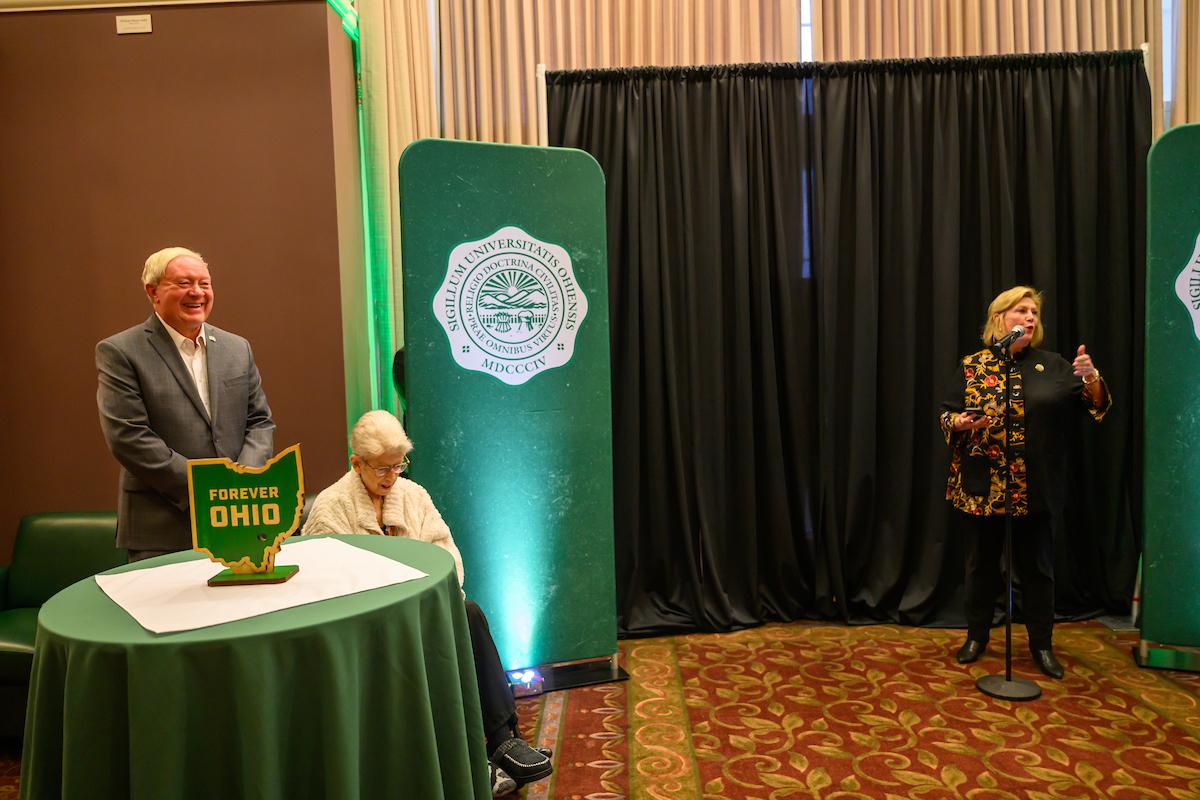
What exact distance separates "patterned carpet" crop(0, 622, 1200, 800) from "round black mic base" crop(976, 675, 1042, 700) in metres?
0.04

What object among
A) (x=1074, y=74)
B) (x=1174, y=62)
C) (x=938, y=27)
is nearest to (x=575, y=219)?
(x=938, y=27)

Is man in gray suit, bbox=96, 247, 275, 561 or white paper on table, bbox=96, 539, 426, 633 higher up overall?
man in gray suit, bbox=96, 247, 275, 561

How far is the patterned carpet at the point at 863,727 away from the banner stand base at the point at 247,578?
1.21 metres

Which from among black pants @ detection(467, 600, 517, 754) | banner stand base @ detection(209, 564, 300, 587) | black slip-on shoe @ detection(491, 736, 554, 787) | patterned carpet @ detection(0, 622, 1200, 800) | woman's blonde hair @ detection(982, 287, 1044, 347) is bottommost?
patterned carpet @ detection(0, 622, 1200, 800)

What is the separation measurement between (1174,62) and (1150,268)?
1.40 m

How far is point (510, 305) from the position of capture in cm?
300

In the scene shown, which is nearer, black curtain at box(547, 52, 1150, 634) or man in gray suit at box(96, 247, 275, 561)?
man in gray suit at box(96, 247, 275, 561)

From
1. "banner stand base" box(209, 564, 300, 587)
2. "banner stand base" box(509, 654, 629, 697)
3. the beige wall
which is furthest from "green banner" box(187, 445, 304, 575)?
the beige wall

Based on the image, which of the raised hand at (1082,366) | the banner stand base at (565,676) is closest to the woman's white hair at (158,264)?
the banner stand base at (565,676)

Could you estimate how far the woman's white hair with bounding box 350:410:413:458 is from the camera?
91.0 inches

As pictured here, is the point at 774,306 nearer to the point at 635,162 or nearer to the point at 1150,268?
the point at 635,162

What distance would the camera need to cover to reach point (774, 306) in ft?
12.9

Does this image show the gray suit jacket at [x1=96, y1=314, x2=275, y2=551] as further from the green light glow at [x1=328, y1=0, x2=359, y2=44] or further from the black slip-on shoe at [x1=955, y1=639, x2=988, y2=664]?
the black slip-on shoe at [x1=955, y1=639, x2=988, y2=664]

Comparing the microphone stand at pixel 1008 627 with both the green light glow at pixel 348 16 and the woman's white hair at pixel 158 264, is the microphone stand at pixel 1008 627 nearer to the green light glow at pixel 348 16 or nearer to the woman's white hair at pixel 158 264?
the woman's white hair at pixel 158 264
